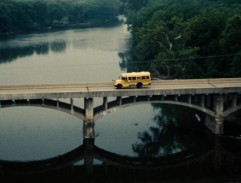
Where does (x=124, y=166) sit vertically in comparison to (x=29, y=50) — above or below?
below

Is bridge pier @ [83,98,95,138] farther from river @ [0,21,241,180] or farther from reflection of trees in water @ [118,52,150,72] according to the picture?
reflection of trees in water @ [118,52,150,72]

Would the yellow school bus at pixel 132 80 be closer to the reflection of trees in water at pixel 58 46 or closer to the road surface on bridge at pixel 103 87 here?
the road surface on bridge at pixel 103 87

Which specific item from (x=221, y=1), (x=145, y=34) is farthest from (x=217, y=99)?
(x=221, y=1)

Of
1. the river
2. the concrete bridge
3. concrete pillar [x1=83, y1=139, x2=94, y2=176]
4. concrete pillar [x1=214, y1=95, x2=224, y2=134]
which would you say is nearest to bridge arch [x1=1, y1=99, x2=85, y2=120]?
the concrete bridge

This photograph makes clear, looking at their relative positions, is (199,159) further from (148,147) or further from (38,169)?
(38,169)

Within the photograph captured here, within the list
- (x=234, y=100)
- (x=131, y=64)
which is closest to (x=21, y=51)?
(x=131, y=64)

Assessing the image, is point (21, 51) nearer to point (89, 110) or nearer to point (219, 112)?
point (89, 110)
